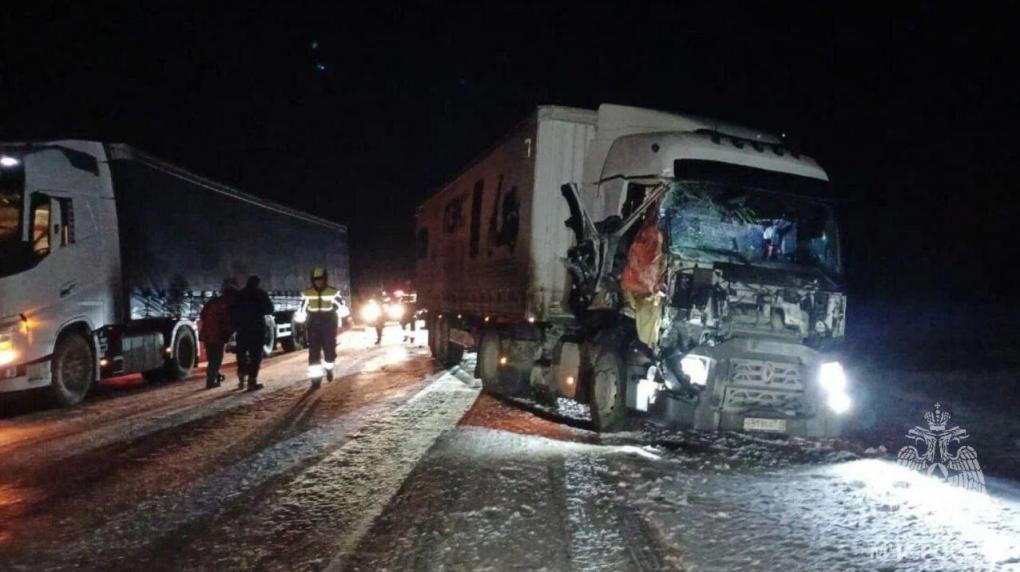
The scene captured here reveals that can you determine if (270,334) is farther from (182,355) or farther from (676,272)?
(676,272)

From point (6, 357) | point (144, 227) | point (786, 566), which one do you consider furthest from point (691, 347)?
point (144, 227)

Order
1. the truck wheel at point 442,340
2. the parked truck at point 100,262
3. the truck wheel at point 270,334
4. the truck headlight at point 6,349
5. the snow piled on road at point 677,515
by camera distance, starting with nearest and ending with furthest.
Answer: the snow piled on road at point 677,515 → the truck headlight at point 6,349 → the parked truck at point 100,262 → the truck wheel at point 442,340 → the truck wheel at point 270,334

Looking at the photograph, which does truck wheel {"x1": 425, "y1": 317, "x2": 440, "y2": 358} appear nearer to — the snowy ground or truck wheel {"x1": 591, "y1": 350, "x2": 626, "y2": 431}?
truck wheel {"x1": 591, "y1": 350, "x2": 626, "y2": 431}

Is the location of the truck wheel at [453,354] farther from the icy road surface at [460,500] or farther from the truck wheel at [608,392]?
the truck wheel at [608,392]

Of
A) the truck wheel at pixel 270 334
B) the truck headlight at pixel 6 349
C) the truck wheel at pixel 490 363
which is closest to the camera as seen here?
the truck headlight at pixel 6 349

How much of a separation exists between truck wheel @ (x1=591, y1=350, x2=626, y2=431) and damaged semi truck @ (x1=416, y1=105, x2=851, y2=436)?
0.02 meters

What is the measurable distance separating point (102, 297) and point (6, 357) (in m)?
2.22

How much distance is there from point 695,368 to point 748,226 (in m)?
1.70

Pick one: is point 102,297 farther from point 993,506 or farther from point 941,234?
point 941,234

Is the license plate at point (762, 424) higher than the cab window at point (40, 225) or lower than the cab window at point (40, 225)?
lower

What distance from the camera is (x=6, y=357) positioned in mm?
9992

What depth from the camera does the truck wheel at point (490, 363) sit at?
1198 centimetres

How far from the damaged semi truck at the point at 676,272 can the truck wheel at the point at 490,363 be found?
1190 millimetres

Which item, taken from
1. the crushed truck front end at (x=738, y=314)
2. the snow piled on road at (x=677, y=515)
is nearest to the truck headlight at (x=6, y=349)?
the snow piled on road at (x=677, y=515)
